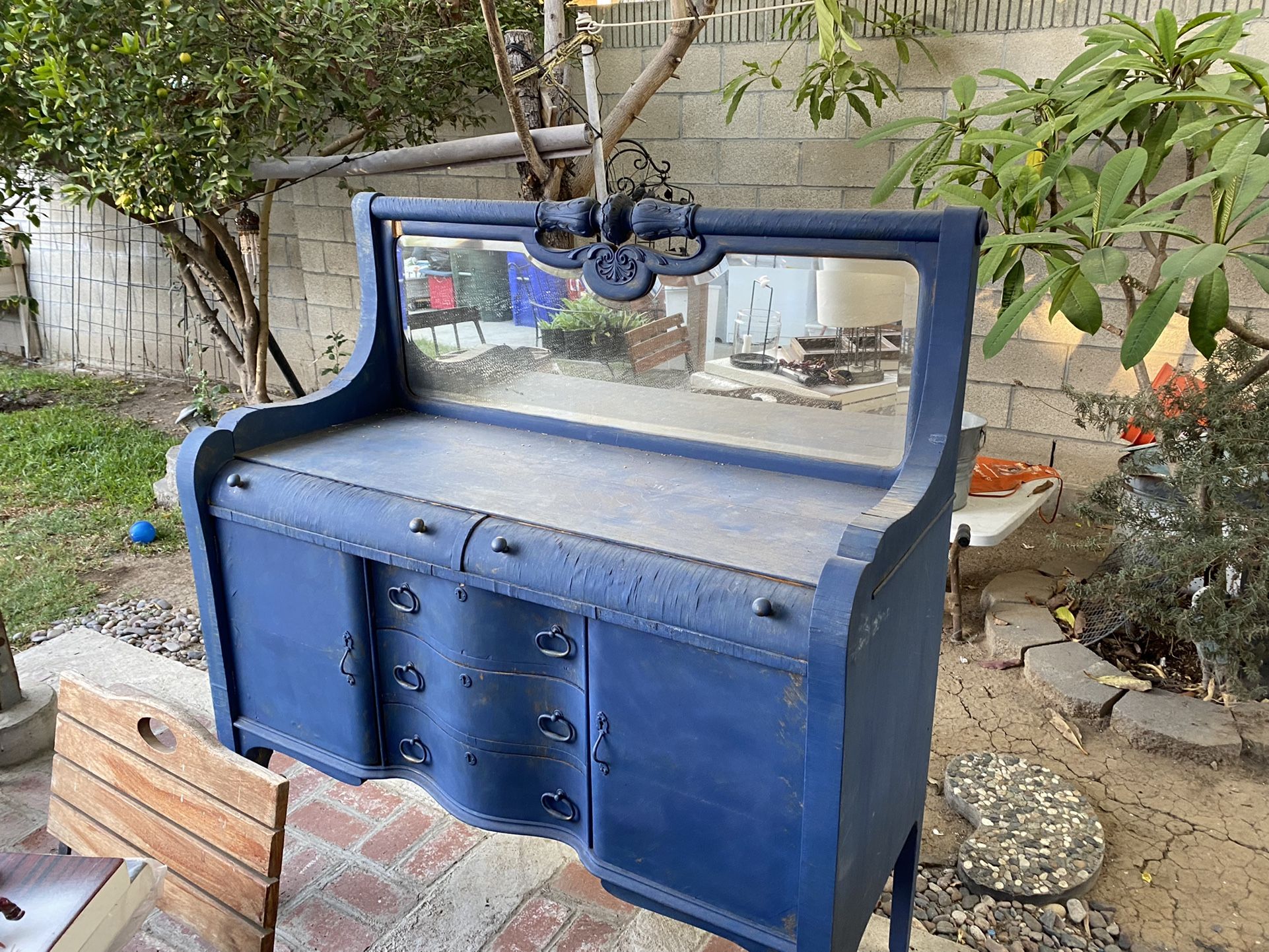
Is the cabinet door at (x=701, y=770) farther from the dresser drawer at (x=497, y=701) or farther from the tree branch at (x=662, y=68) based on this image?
the tree branch at (x=662, y=68)

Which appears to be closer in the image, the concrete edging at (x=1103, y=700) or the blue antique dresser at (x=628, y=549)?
the blue antique dresser at (x=628, y=549)

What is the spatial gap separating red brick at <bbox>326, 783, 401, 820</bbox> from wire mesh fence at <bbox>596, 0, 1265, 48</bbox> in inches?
93.5

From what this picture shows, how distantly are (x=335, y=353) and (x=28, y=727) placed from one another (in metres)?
3.25

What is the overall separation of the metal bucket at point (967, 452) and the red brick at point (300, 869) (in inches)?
79.6

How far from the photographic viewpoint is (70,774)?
1636 millimetres

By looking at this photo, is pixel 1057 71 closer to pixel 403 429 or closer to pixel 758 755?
pixel 403 429

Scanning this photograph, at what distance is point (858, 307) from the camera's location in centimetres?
162

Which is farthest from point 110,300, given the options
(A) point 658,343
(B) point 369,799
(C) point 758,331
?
(C) point 758,331

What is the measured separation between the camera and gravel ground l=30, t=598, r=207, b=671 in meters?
3.35

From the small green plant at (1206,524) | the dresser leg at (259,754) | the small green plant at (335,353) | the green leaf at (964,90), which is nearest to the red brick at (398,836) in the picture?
the dresser leg at (259,754)

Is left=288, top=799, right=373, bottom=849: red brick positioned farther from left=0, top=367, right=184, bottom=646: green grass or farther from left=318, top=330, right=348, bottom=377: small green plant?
left=318, top=330, right=348, bottom=377: small green plant

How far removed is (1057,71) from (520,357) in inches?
107

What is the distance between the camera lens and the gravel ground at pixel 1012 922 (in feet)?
6.91

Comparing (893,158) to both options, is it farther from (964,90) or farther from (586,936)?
(586,936)
